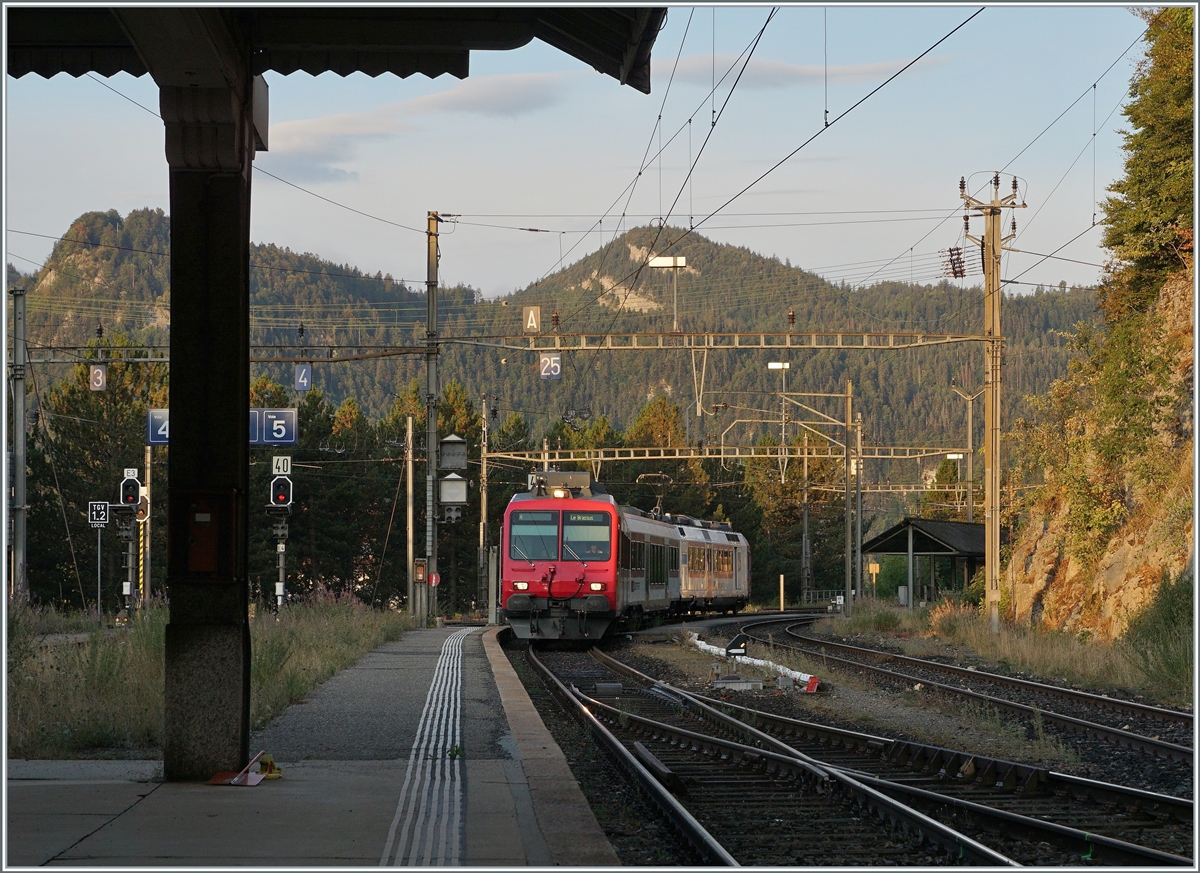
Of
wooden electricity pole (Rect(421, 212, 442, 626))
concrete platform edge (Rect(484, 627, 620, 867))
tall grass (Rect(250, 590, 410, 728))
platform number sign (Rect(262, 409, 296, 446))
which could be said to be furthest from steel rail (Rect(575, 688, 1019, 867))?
wooden electricity pole (Rect(421, 212, 442, 626))

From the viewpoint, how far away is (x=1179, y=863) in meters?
6.98

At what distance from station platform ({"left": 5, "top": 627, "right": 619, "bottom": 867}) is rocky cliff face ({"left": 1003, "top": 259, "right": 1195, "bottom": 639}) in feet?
50.8

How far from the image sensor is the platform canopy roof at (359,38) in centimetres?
911

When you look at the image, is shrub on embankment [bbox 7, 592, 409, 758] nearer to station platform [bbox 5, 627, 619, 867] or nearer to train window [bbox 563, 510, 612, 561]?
station platform [bbox 5, 627, 619, 867]

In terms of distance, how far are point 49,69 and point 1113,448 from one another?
2443 cm

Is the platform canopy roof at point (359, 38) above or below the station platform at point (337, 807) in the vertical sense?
above

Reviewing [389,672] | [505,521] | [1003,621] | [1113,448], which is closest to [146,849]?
[389,672]

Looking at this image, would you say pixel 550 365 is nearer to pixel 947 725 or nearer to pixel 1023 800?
pixel 947 725

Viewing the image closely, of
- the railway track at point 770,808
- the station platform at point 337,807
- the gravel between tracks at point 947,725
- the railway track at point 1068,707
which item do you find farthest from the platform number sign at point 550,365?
the station platform at point 337,807

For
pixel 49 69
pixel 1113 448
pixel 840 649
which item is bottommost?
pixel 840 649

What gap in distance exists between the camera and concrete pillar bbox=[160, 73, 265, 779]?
8906 millimetres

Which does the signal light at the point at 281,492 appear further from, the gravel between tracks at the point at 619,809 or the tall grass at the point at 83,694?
the gravel between tracks at the point at 619,809

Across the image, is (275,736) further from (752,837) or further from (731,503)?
(731,503)

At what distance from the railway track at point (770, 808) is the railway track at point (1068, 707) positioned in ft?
9.96
